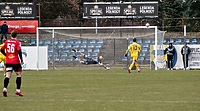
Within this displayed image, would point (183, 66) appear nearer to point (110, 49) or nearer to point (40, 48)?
point (110, 49)

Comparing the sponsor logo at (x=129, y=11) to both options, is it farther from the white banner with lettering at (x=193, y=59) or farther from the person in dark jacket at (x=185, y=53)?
the person in dark jacket at (x=185, y=53)

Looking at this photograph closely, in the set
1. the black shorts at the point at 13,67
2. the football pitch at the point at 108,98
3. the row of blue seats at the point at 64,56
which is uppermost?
the black shorts at the point at 13,67

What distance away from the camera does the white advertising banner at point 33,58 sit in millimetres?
39531

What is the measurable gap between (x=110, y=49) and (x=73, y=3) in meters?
26.9

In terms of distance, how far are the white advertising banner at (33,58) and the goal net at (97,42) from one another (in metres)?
1.80

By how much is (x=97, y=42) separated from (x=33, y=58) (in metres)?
6.21

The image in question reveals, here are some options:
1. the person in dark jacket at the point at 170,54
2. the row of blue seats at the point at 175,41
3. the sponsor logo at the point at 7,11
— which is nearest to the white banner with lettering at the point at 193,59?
the person in dark jacket at the point at 170,54

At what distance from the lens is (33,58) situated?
130 feet

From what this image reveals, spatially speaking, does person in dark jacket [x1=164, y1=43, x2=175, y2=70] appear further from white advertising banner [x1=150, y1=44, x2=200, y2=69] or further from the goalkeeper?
the goalkeeper

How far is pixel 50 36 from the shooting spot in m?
43.3

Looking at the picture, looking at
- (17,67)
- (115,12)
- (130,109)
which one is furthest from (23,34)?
(130,109)

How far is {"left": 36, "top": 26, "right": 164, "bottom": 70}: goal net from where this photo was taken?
1668 inches

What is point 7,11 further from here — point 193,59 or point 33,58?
point 193,59

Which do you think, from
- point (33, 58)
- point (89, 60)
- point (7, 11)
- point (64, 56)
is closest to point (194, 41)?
point (89, 60)
